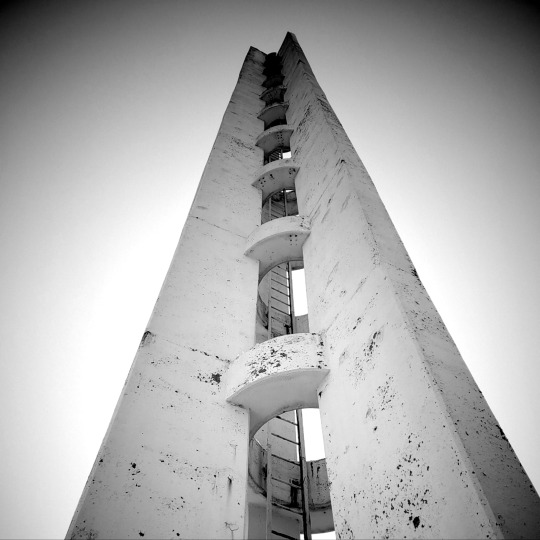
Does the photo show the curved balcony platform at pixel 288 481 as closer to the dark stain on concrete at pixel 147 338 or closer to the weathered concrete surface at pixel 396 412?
the dark stain on concrete at pixel 147 338

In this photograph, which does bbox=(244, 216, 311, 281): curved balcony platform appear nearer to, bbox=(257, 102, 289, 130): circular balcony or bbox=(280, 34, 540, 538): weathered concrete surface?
bbox=(280, 34, 540, 538): weathered concrete surface

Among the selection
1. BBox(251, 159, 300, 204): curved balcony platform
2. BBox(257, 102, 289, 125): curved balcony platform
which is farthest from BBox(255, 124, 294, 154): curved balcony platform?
BBox(257, 102, 289, 125): curved balcony platform

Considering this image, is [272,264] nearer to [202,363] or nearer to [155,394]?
[202,363]

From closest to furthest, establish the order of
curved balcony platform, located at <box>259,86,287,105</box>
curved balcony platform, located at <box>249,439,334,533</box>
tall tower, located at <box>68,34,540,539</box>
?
tall tower, located at <box>68,34,540,539</box> → curved balcony platform, located at <box>249,439,334,533</box> → curved balcony platform, located at <box>259,86,287,105</box>

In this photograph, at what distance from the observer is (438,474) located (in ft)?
7.30

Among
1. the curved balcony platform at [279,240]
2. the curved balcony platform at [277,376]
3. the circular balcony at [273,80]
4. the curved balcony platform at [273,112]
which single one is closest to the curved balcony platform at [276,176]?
the curved balcony platform at [279,240]

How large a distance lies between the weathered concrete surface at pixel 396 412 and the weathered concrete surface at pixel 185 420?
3.29ft

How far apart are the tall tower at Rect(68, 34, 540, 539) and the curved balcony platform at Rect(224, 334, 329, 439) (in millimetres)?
23

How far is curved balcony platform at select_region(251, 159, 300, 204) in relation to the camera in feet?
27.0

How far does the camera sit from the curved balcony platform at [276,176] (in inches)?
324

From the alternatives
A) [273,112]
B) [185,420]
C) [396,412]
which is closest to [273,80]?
[273,112]

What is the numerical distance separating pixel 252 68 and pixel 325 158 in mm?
11496

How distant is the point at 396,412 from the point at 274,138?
8.88 m

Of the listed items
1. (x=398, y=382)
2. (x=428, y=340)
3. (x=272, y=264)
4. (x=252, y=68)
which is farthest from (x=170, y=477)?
(x=252, y=68)
